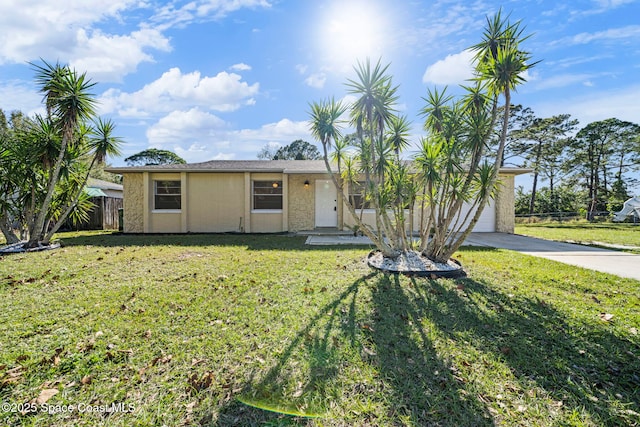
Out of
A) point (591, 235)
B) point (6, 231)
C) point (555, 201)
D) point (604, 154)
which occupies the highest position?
point (604, 154)

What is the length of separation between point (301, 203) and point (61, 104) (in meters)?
8.70

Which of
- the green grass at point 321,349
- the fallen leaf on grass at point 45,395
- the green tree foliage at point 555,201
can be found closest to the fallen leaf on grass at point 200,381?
the green grass at point 321,349

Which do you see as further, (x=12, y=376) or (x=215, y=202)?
(x=215, y=202)

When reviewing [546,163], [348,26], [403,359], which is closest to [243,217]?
[348,26]

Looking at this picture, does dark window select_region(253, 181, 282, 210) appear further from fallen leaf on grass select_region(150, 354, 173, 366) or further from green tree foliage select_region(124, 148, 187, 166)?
green tree foliage select_region(124, 148, 187, 166)

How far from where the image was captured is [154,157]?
150 ft

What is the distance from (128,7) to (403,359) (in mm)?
9893

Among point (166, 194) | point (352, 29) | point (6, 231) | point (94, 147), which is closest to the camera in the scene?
point (352, 29)

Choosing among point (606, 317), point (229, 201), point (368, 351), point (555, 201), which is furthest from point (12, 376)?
point (555, 201)

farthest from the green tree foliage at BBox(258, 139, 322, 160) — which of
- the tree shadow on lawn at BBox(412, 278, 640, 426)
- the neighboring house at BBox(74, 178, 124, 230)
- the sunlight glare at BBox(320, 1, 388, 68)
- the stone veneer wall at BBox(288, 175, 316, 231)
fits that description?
the tree shadow on lawn at BBox(412, 278, 640, 426)

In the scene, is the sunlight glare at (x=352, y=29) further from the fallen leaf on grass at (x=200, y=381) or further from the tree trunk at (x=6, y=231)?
the tree trunk at (x=6, y=231)

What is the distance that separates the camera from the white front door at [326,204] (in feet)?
43.3

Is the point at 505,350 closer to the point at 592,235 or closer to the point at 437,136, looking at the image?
the point at 437,136

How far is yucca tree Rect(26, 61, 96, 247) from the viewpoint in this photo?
791 centimetres
